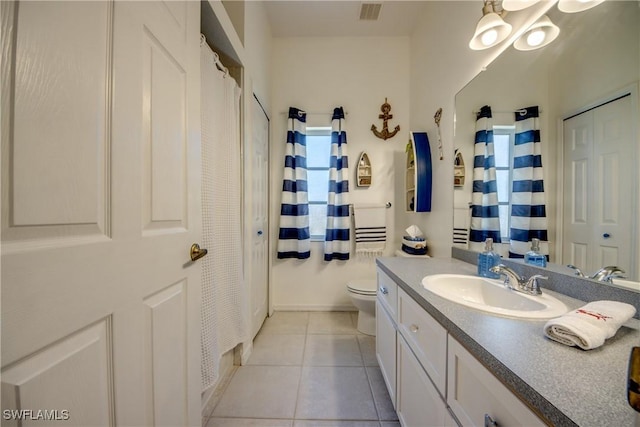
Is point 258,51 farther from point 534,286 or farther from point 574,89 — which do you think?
point 534,286

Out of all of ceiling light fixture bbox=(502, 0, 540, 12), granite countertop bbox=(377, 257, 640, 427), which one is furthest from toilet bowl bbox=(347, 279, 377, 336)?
ceiling light fixture bbox=(502, 0, 540, 12)

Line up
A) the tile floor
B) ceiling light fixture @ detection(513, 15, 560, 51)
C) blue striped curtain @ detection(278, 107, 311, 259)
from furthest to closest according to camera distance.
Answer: blue striped curtain @ detection(278, 107, 311, 259) < the tile floor < ceiling light fixture @ detection(513, 15, 560, 51)

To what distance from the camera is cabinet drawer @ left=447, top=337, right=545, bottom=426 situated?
439 mm

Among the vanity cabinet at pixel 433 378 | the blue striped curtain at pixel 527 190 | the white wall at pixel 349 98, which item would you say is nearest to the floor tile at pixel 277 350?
the white wall at pixel 349 98

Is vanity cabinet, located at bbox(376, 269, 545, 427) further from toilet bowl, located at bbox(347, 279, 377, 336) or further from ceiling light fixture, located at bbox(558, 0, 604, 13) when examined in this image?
ceiling light fixture, located at bbox(558, 0, 604, 13)

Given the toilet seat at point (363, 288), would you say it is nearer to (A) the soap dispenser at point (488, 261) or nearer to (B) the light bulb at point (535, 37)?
(A) the soap dispenser at point (488, 261)

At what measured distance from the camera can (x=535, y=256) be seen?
3.15 ft

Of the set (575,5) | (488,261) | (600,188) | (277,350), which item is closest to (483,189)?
(488,261)

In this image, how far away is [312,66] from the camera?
7.68 ft

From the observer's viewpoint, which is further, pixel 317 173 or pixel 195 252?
pixel 317 173

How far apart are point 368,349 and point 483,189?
1359mm

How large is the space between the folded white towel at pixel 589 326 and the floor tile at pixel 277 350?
1.44 meters

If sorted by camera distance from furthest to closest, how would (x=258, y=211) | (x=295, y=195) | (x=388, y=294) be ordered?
(x=295, y=195)
(x=258, y=211)
(x=388, y=294)

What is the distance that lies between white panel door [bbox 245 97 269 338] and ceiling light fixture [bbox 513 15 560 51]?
1.55 meters
